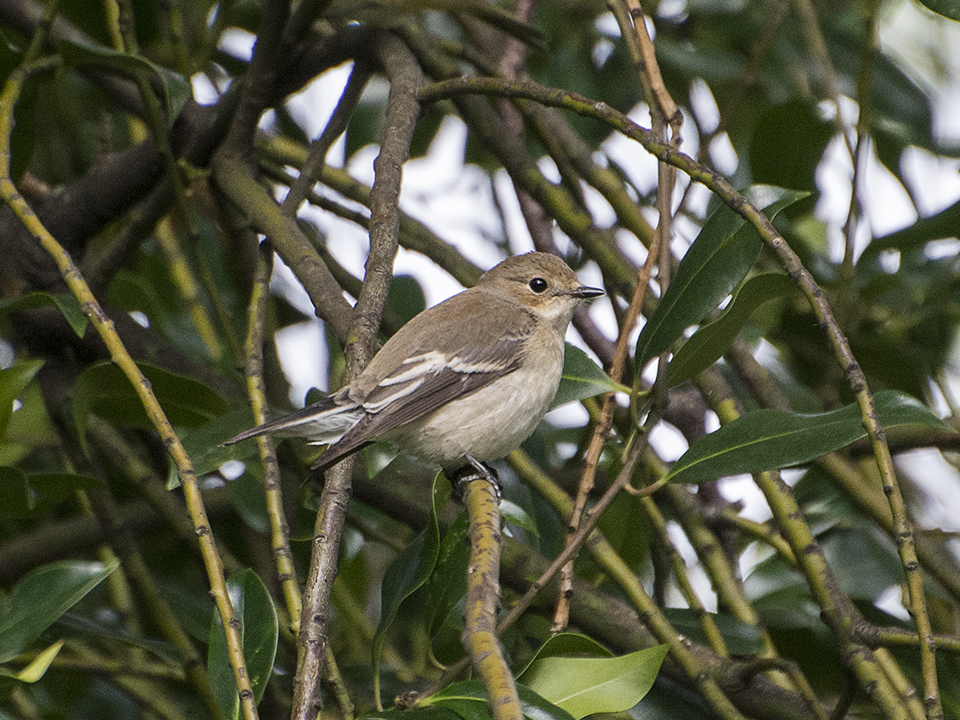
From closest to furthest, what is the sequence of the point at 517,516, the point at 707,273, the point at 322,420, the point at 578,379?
the point at 707,273, the point at 322,420, the point at 517,516, the point at 578,379

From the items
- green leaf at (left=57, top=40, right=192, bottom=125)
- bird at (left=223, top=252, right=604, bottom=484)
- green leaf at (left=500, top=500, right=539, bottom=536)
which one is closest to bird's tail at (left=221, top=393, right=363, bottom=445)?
bird at (left=223, top=252, right=604, bottom=484)

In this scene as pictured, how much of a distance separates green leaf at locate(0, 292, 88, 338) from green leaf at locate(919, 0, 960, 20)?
1904 mm

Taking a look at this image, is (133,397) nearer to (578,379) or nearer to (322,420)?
(322,420)

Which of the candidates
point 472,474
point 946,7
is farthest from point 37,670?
point 946,7

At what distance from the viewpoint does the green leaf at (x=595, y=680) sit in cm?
167

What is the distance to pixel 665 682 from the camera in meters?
2.14

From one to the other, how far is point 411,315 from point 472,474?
2.69ft

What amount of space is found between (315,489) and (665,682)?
0.95 meters

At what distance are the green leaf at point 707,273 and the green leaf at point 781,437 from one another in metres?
0.23

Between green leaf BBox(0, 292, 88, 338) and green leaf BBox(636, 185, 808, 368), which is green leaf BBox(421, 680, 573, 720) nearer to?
green leaf BBox(636, 185, 808, 368)

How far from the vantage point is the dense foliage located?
5.98 ft

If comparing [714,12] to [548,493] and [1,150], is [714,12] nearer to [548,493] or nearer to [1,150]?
[548,493]

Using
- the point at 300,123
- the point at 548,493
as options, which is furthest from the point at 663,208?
the point at 300,123

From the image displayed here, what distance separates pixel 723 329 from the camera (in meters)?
1.93
